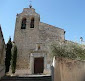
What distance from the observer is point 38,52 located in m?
16.6

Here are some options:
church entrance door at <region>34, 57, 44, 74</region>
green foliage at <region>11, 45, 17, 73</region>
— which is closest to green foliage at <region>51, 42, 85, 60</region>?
church entrance door at <region>34, 57, 44, 74</region>

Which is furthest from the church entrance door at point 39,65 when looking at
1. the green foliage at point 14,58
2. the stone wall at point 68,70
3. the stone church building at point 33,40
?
the stone wall at point 68,70

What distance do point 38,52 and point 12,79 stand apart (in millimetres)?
8067

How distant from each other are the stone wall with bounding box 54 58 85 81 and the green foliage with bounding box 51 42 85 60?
12.7 ft

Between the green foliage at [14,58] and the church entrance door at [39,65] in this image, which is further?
the church entrance door at [39,65]

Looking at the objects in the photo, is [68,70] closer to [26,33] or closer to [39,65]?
[39,65]

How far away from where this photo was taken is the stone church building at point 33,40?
16281 millimetres

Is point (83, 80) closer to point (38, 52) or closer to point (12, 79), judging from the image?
point (12, 79)

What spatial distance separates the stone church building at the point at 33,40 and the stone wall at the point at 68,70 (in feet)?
26.5

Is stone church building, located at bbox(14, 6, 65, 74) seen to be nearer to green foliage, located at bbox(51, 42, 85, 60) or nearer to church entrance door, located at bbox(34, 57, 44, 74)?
church entrance door, located at bbox(34, 57, 44, 74)

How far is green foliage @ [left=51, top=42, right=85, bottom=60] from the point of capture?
11.7 metres

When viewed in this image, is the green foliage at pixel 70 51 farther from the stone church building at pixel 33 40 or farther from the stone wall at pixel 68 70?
the stone wall at pixel 68 70

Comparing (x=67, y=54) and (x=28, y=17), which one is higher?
(x=28, y=17)

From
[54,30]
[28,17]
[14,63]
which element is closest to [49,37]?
[54,30]
